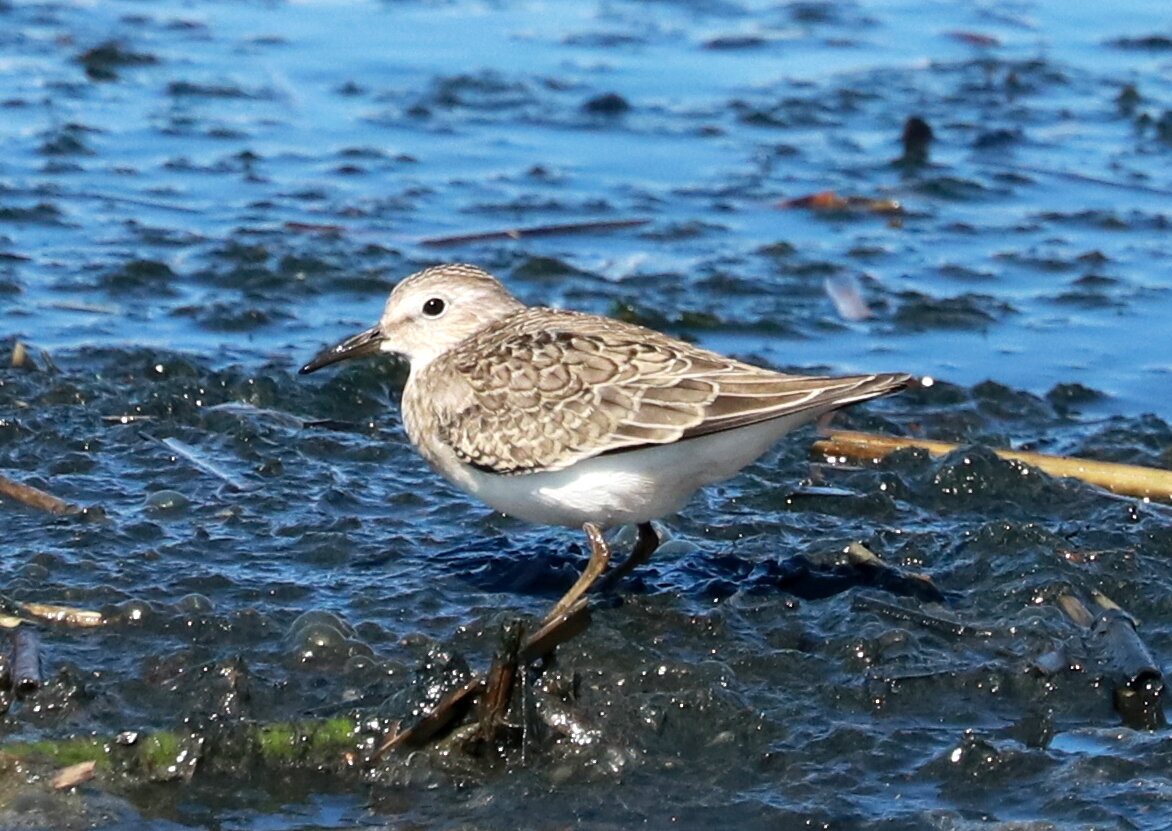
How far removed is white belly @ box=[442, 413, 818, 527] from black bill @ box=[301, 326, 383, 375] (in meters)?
1.02

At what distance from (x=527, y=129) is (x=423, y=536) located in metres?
5.70

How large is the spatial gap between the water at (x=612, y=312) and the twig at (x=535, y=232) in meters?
0.07

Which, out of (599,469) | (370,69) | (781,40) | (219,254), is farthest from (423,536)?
(781,40)

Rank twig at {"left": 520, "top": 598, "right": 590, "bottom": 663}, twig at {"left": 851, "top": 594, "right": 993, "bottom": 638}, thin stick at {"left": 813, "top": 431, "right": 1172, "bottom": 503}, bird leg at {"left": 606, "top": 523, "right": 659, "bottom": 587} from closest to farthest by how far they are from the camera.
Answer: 1. twig at {"left": 520, "top": 598, "right": 590, "bottom": 663}
2. twig at {"left": 851, "top": 594, "right": 993, "bottom": 638}
3. bird leg at {"left": 606, "top": 523, "right": 659, "bottom": 587}
4. thin stick at {"left": 813, "top": 431, "right": 1172, "bottom": 503}

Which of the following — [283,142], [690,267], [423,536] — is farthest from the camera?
[283,142]

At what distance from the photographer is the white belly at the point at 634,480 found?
6.16 m

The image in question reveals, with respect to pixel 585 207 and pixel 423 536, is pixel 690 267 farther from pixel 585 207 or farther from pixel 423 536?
pixel 423 536

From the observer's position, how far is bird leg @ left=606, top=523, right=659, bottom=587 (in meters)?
6.77

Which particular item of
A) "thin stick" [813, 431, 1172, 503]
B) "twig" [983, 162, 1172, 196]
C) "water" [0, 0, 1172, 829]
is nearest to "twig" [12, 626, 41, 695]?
"water" [0, 0, 1172, 829]

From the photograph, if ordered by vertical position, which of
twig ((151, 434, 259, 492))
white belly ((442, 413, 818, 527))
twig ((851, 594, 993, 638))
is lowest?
twig ((851, 594, 993, 638))

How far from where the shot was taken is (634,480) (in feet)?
20.4

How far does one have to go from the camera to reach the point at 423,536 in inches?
278

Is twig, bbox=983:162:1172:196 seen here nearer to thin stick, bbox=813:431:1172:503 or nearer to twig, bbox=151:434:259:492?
thin stick, bbox=813:431:1172:503

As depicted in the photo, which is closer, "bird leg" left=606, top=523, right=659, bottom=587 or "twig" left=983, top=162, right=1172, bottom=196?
"bird leg" left=606, top=523, right=659, bottom=587
